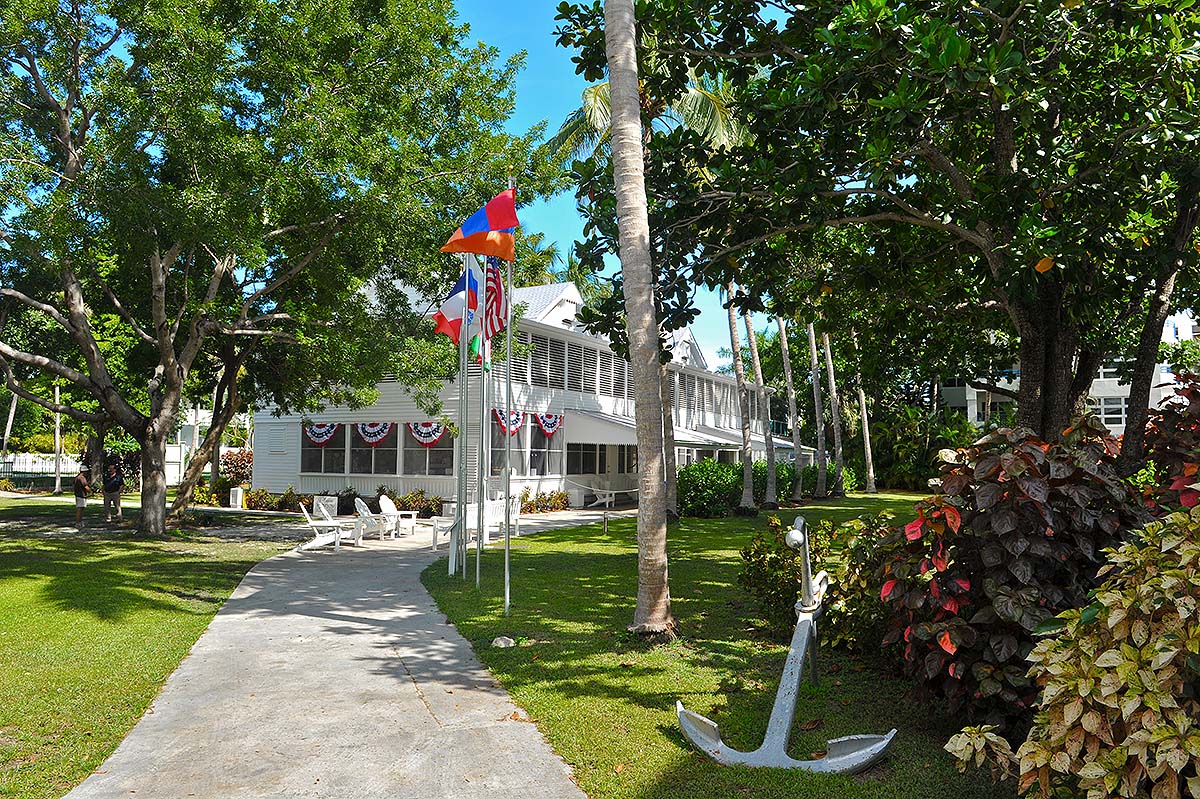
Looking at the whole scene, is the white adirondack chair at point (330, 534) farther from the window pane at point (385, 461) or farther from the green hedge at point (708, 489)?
the green hedge at point (708, 489)

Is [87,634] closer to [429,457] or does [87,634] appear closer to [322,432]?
[429,457]

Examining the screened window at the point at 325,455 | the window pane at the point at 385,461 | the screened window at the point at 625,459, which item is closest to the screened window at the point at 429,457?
the window pane at the point at 385,461

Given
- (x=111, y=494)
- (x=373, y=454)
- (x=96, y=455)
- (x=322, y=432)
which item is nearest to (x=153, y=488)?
(x=111, y=494)

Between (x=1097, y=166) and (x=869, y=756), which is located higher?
(x=1097, y=166)

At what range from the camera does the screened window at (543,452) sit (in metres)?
25.5

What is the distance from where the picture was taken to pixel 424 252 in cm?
1589

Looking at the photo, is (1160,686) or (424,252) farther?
(424,252)

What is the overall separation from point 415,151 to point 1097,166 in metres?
10.8

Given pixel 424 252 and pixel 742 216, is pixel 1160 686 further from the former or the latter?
pixel 424 252

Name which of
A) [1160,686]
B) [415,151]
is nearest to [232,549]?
[415,151]

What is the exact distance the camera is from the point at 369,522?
55.2 ft

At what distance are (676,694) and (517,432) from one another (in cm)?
1922

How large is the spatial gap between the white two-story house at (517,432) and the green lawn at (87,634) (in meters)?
8.41

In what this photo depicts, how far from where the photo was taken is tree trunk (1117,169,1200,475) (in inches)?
239
